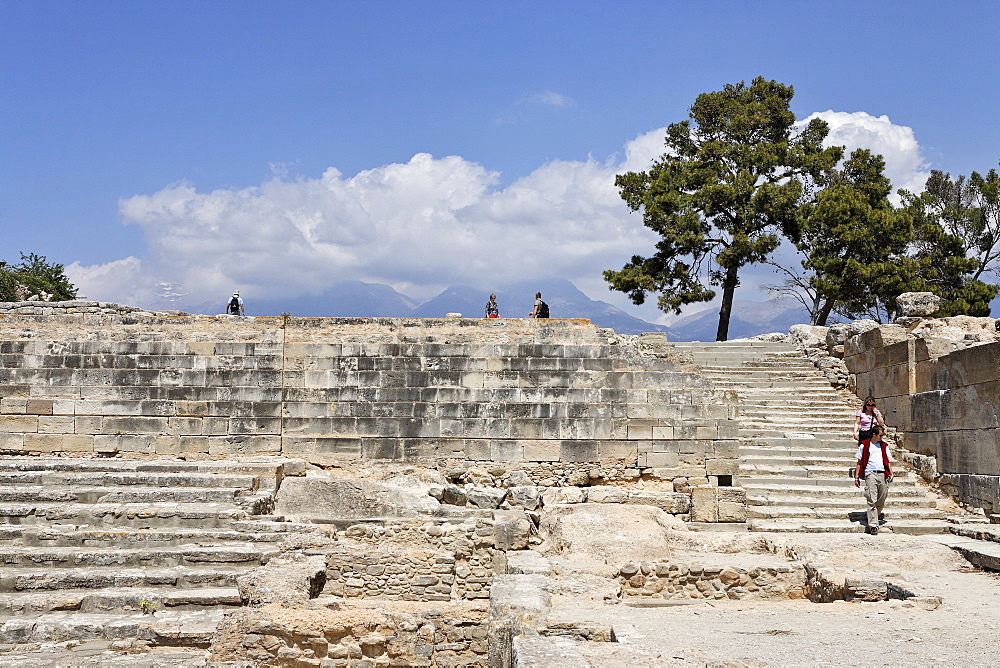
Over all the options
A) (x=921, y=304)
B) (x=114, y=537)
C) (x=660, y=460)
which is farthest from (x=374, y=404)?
(x=921, y=304)

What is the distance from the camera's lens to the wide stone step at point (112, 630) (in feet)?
25.7

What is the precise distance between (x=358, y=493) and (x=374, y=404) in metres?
1.75

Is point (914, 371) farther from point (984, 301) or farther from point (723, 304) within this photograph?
point (984, 301)

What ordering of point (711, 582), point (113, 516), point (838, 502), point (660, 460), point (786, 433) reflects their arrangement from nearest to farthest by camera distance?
point (711, 582) < point (113, 516) < point (660, 460) < point (838, 502) < point (786, 433)

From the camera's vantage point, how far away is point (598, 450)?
12086mm

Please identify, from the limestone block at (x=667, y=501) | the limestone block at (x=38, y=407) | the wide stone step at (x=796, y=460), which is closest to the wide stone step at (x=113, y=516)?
the limestone block at (x=38, y=407)

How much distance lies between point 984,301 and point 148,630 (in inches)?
1089

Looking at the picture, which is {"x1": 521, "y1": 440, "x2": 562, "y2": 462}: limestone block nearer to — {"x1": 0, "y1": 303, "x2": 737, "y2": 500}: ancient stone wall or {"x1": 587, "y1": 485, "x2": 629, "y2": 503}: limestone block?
{"x1": 0, "y1": 303, "x2": 737, "y2": 500}: ancient stone wall

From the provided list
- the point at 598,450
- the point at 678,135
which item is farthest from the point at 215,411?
the point at 678,135

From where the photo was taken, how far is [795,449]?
13.9 meters

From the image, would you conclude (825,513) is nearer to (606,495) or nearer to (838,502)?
(838,502)

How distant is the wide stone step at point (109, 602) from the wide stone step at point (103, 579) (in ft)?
0.68

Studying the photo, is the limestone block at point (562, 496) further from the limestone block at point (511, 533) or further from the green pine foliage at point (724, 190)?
the green pine foliage at point (724, 190)

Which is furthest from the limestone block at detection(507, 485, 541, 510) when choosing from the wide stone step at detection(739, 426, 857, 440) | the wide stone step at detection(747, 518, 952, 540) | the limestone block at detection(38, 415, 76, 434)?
the limestone block at detection(38, 415, 76, 434)
